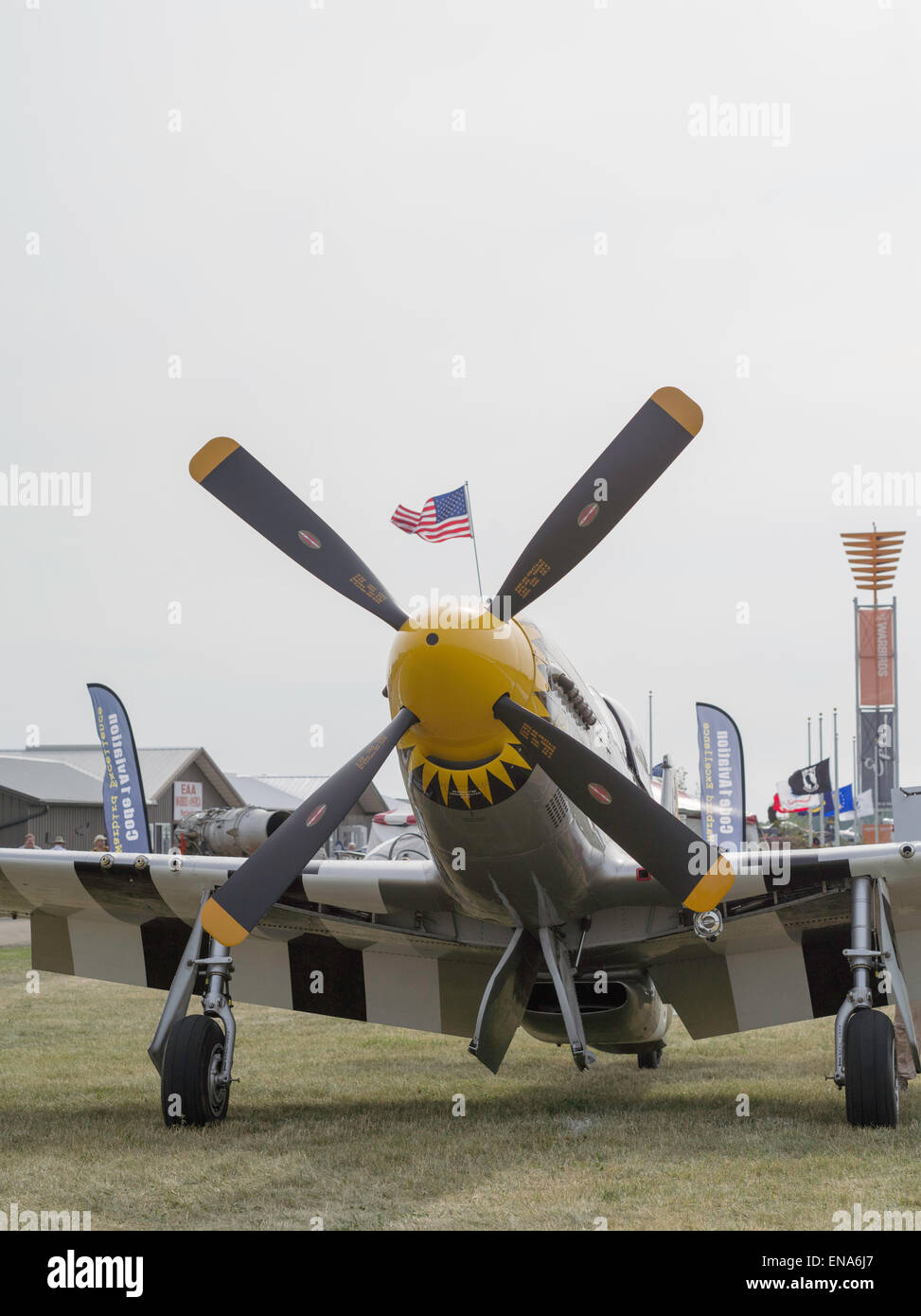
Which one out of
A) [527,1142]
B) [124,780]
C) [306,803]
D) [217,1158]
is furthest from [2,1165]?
[124,780]

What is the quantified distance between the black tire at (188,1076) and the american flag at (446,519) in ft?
16.6

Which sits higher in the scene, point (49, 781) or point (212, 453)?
point (212, 453)

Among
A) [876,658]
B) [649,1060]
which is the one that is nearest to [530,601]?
[649,1060]

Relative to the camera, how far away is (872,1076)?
731 cm

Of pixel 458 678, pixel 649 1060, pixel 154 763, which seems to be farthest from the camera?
pixel 154 763

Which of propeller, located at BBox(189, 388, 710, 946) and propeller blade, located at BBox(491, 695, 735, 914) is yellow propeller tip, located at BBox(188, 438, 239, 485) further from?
propeller blade, located at BBox(491, 695, 735, 914)

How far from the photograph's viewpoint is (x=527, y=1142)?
23.8ft

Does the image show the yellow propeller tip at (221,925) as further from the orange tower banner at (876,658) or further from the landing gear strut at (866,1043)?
the orange tower banner at (876,658)

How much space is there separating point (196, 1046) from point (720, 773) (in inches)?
834

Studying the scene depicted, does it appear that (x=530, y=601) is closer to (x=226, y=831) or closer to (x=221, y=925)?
(x=221, y=925)

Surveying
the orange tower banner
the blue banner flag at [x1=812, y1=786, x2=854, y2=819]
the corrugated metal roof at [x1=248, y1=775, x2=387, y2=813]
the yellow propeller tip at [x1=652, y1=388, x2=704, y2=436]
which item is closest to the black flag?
the blue banner flag at [x1=812, y1=786, x2=854, y2=819]

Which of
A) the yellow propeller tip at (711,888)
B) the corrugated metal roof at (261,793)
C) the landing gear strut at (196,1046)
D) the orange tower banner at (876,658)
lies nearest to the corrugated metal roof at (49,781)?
the corrugated metal roof at (261,793)

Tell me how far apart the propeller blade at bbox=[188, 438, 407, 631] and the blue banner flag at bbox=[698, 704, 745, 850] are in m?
21.0

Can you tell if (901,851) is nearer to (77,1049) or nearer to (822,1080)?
(822,1080)
